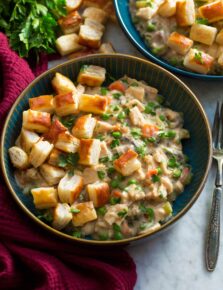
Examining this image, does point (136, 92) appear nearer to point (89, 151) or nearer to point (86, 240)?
point (89, 151)

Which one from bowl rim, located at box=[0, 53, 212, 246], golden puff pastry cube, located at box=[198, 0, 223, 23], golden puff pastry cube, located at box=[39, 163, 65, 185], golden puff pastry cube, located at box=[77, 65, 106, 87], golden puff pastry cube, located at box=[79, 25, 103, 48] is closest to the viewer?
bowl rim, located at box=[0, 53, 212, 246]

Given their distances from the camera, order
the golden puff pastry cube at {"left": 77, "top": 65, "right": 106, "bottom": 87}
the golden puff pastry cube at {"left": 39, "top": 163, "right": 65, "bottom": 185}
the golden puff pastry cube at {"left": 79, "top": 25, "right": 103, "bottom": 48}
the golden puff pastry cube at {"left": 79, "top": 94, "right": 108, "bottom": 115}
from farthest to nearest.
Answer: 1. the golden puff pastry cube at {"left": 79, "top": 25, "right": 103, "bottom": 48}
2. the golden puff pastry cube at {"left": 77, "top": 65, "right": 106, "bottom": 87}
3. the golden puff pastry cube at {"left": 79, "top": 94, "right": 108, "bottom": 115}
4. the golden puff pastry cube at {"left": 39, "top": 163, "right": 65, "bottom": 185}

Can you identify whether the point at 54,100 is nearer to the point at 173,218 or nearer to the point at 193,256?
the point at 173,218

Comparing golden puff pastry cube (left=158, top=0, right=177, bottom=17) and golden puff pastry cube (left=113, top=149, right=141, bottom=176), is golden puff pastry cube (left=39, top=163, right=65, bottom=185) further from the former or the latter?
golden puff pastry cube (left=158, top=0, right=177, bottom=17)

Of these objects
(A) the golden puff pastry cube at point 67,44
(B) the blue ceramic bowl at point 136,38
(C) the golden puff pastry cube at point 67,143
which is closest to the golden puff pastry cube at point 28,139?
(C) the golden puff pastry cube at point 67,143

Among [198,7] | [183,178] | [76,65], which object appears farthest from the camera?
[198,7]

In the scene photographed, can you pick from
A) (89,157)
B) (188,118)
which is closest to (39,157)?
(89,157)

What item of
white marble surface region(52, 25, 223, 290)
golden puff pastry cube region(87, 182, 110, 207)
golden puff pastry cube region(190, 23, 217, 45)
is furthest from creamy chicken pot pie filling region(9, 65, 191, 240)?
golden puff pastry cube region(190, 23, 217, 45)
